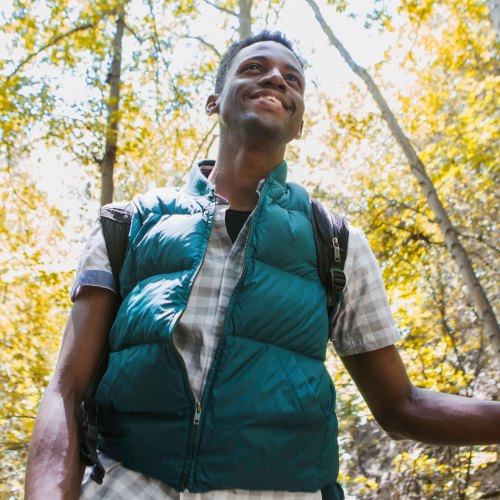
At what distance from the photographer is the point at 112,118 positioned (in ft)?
21.5

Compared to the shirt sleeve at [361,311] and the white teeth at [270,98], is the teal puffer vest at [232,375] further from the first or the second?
the white teeth at [270,98]

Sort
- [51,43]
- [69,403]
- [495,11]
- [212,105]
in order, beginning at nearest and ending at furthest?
[69,403] < [212,105] < [495,11] < [51,43]

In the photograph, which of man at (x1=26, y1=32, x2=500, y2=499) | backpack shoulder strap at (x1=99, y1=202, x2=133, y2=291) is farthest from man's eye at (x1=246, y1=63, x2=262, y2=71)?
backpack shoulder strap at (x1=99, y1=202, x2=133, y2=291)

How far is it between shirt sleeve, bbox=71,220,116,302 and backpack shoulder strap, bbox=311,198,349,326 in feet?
2.05

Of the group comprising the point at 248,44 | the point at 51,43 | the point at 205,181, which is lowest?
the point at 205,181

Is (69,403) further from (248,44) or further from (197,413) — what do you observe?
(248,44)

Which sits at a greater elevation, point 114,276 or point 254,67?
point 254,67

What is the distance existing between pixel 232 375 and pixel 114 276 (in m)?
0.50

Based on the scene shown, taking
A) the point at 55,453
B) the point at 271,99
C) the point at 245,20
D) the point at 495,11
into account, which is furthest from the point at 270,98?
the point at 245,20

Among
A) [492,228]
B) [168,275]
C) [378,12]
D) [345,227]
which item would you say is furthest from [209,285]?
[492,228]

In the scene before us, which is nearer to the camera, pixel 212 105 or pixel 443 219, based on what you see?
pixel 212 105

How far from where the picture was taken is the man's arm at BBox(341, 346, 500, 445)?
1381 millimetres

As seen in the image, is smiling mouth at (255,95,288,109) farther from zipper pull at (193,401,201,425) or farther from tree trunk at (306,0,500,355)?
tree trunk at (306,0,500,355)

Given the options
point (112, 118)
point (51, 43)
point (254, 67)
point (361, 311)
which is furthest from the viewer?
point (51, 43)
